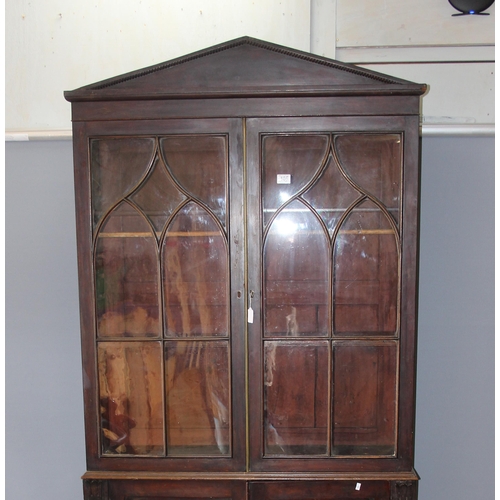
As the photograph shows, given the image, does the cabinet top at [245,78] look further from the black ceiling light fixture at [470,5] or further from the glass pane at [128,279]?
the black ceiling light fixture at [470,5]

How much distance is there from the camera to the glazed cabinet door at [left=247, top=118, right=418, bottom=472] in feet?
4.78

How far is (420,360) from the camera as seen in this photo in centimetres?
190

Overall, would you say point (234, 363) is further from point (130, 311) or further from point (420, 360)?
point (420, 360)

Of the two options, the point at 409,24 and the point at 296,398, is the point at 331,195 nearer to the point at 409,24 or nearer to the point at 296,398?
the point at 296,398

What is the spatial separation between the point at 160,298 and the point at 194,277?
0.41ft

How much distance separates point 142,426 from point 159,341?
0.93 feet

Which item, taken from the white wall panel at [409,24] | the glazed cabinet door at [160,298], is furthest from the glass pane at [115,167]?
the white wall panel at [409,24]

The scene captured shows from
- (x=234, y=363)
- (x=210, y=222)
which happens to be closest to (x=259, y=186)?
(x=210, y=222)

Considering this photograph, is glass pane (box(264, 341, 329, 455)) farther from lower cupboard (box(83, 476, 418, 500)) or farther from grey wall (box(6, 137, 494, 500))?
grey wall (box(6, 137, 494, 500))

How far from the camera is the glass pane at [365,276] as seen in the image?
4.84 ft

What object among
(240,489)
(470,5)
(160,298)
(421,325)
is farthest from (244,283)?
(470,5)

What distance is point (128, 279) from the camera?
151 centimetres

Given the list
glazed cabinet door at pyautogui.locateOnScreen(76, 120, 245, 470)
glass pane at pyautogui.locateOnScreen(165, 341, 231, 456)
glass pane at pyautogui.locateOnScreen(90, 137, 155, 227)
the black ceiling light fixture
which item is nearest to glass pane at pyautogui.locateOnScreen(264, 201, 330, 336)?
glazed cabinet door at pyautogui.locateOnScreen(76, 120, 245, 470)

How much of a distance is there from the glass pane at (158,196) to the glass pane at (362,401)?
69cm
